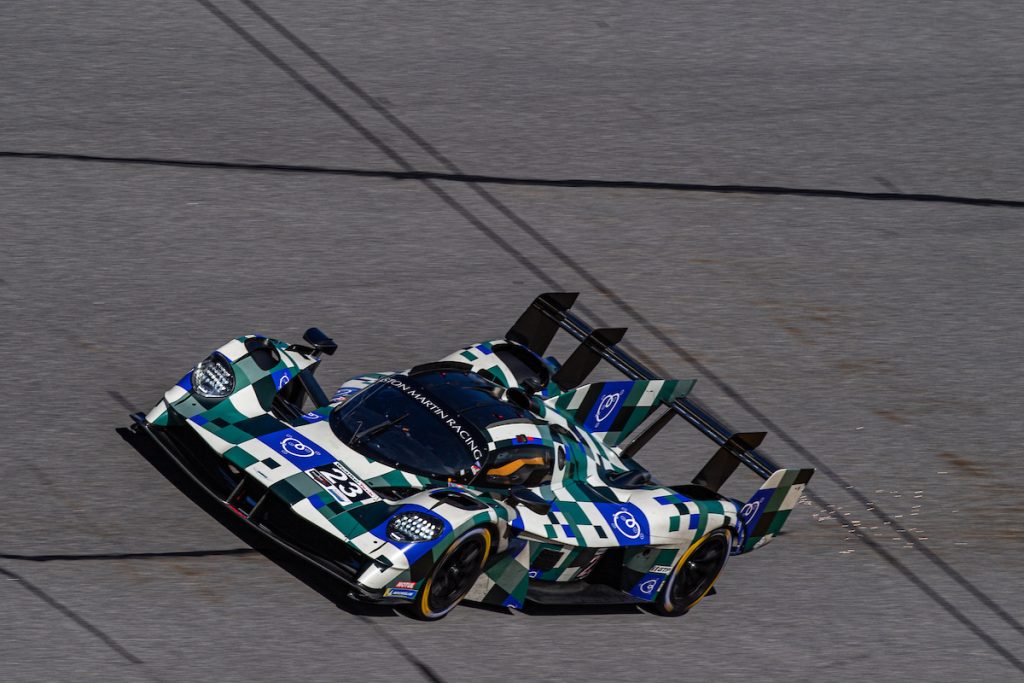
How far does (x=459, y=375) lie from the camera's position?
939 centimetres

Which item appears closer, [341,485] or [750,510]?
[341,485]

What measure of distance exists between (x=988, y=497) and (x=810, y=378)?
1.81 metres

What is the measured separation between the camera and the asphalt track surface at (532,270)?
8.34 m

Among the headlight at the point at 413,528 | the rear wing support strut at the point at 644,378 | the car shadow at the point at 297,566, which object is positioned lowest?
the car shadow at the point at 297,566

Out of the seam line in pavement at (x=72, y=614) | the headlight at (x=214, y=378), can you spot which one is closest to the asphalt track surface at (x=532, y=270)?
the seam line in pavement at (x=72, y=614)

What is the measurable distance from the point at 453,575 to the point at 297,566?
1013 millimetres

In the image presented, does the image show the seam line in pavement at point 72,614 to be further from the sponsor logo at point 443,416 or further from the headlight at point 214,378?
the sponsor logo at point 443,416

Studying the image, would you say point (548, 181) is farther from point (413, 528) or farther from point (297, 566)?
point (413, 528)

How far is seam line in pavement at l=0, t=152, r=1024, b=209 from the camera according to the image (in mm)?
13461

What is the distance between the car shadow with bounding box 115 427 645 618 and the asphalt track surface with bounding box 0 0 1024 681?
0.05 m

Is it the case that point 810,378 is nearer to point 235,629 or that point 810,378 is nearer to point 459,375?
point 459,375

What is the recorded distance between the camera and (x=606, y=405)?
9.80m

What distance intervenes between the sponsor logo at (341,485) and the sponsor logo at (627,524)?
1491 mm

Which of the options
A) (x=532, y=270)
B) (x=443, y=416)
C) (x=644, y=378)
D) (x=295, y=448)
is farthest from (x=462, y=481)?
(x=532, y=270)
